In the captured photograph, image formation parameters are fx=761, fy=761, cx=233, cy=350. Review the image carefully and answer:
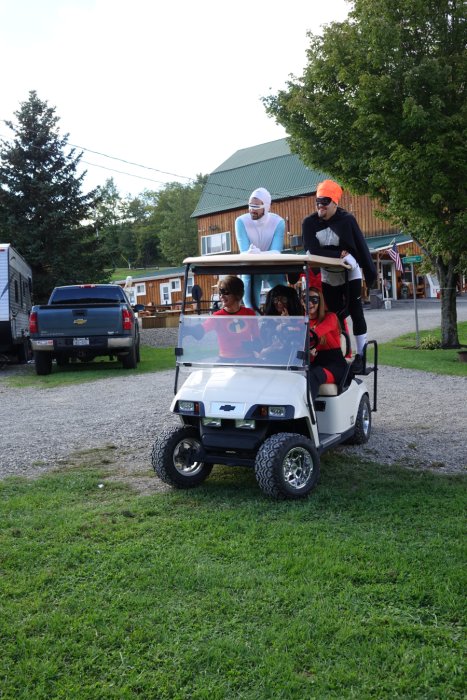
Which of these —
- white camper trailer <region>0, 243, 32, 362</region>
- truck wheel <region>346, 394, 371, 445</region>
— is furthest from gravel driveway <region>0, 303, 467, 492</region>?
white camper trailer <region>0, 243, 32, 362</region>

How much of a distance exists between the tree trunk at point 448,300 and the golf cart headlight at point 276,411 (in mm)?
16110

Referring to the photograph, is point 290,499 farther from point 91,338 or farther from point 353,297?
point 91,338

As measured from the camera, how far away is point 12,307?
709 inches

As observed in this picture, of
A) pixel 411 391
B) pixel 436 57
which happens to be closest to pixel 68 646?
pixel 411 391

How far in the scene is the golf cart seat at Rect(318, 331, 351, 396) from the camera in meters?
6.71

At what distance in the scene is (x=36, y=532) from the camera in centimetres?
517

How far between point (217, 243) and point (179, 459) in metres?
49.5

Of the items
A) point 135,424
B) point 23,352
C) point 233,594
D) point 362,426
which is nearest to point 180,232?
point 23,352

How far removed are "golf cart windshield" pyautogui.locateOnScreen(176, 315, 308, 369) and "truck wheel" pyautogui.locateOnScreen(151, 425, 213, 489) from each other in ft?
2.26

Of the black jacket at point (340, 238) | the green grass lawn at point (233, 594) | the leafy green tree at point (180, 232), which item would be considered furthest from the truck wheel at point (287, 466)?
the leafy green tree at point (180, 232)

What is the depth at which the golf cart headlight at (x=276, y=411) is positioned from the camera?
584cm

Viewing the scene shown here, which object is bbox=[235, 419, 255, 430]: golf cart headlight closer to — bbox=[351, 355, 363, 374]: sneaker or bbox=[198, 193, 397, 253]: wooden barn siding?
bbox=[351, 355, 363, 374]: sneaker

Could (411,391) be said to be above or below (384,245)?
below

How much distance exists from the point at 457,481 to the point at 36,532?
349cm
